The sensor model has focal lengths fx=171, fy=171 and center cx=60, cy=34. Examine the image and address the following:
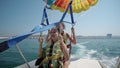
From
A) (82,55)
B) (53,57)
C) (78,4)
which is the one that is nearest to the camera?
(53,57)

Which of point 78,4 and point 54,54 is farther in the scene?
point 78,4

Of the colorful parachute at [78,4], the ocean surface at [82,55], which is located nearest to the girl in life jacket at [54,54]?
the colorful parachute at [78,4]

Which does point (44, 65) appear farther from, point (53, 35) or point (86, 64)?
point (86, 64)

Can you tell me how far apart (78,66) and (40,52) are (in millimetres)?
1726

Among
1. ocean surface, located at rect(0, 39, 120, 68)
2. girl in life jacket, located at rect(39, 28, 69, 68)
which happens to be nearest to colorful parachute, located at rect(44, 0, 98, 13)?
ocean surface, located at rect(0, 39, 120, 68)

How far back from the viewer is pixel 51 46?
373 cm

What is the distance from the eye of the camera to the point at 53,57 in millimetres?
3621

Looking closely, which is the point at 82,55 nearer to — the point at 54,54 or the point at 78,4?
the point at 78,4

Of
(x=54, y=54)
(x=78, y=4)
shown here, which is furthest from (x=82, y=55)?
(x=54, y=54)

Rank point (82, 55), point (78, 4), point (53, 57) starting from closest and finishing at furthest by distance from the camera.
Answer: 1. point (53, 57)
2. point (78, 4)
3. point (82, 55)

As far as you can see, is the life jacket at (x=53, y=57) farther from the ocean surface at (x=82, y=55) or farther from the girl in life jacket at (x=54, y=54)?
the ocean surface at (x=82, y=55)

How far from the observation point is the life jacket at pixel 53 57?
3.65m

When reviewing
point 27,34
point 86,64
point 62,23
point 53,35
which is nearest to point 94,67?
point 86,64

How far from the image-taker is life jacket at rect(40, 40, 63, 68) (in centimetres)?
365
